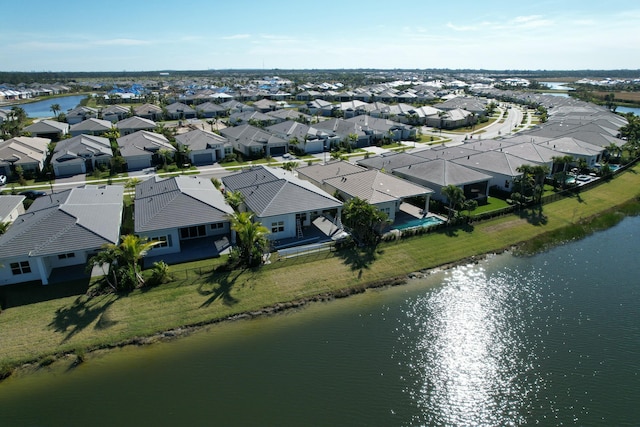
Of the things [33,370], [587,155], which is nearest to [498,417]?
[33,370]

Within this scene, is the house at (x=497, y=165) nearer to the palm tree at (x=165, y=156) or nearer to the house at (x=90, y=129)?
the palm tree at (x=165, y=156)

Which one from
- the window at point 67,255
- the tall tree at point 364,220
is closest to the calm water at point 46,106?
the window at point 67,255

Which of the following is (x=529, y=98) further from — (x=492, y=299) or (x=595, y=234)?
(x=492, y=299)

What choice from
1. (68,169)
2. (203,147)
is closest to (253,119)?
(203,147)

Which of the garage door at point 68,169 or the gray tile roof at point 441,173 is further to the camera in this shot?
the garage door at point 68,169

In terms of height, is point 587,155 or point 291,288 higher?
point 587,155

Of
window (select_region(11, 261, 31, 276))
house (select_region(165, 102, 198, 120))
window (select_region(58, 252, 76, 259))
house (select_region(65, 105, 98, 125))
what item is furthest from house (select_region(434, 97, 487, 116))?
window (select_region(11, 261, 31, 276))
